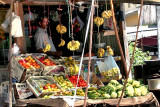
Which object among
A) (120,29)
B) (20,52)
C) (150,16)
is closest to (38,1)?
(20,52)

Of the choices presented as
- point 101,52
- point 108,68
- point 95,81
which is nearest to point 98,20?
point 101,52

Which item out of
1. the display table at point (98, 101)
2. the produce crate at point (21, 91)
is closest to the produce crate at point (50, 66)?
the produce crate at point (21, 91)

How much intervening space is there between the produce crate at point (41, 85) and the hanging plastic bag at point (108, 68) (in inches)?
65.1

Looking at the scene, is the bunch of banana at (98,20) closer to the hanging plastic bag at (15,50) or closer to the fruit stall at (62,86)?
the fruit stall at (62,86)

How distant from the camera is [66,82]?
21.0 feet

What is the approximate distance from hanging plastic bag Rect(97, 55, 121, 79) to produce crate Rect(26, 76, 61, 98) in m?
1.65

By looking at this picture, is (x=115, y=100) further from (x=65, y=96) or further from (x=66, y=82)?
(x=66, y=82)

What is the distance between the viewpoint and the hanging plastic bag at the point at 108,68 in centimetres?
739

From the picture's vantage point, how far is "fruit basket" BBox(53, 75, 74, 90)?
618 cm

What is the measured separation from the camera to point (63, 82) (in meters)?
6.36

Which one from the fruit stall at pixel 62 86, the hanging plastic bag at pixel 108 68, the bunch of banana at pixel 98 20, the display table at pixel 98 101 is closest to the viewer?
the display table at pixel 98 101

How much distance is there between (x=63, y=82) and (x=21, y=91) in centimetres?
91

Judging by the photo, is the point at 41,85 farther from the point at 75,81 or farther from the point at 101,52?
the point at 101,52

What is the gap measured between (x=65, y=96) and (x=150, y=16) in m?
7.74
